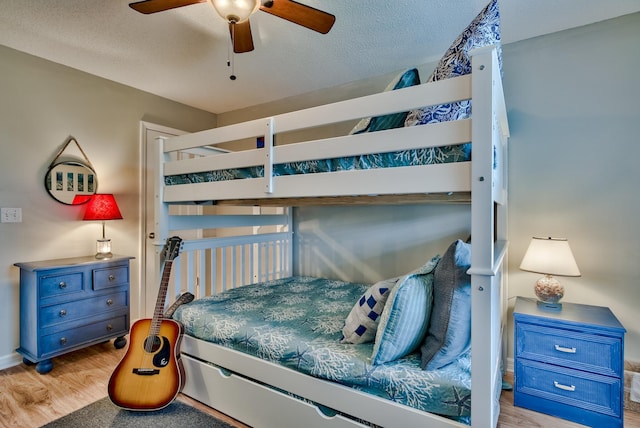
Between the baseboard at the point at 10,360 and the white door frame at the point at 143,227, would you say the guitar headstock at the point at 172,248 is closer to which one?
the white door frame at the point at 143,227

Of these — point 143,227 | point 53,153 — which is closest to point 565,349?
point 143,227

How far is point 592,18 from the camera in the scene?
6.36 ft

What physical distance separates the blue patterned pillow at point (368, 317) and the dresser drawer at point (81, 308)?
211 cm

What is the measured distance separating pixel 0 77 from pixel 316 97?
2.43 m

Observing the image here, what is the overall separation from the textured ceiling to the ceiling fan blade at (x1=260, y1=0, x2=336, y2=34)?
12.4 inches

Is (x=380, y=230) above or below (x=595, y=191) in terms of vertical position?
below

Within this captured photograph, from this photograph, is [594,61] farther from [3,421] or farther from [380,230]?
[3,421]

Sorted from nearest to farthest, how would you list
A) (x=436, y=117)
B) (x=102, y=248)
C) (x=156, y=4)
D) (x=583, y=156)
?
(x=436, y=117)
(x=156, y=4)
(x=583, y=156)
(x=102, y=248)

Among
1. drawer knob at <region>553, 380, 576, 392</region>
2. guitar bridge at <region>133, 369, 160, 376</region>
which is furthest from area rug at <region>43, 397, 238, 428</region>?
drawer knob at <region>553, 380, 576, 392</region>

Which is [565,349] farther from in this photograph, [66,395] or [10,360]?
[10,360]

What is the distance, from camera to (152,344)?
1.76 m

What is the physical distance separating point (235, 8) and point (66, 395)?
2.39m

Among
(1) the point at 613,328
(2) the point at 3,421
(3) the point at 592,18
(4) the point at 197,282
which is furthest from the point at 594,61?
(2) the point at 3,421

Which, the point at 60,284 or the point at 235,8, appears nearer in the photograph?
the point at 235,8
